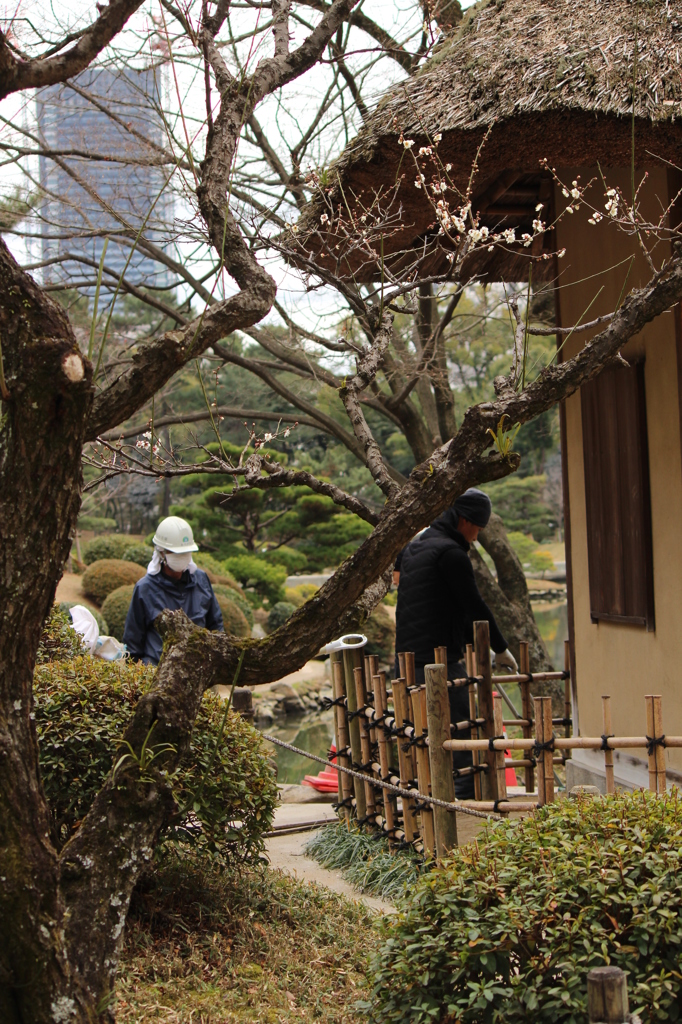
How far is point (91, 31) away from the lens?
3322 millimetres

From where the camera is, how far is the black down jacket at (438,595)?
4973 millimetres

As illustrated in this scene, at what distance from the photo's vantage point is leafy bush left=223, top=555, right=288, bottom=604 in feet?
67.8

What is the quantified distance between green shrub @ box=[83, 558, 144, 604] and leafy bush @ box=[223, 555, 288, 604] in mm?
2729

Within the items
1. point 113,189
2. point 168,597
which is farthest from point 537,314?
point 168,597

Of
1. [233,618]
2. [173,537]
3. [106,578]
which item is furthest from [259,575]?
[173,537]

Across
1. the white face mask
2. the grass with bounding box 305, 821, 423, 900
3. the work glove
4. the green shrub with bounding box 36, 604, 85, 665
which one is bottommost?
the grass with bounding box 305, 821, 423, 900

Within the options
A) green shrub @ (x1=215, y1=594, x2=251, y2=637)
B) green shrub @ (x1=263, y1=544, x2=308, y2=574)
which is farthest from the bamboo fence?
green shrub @ (x1=263, y1=544, x2=308, y2=574)

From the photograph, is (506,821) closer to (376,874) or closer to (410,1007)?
(410,1007)

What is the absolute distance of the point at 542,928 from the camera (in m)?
2.24

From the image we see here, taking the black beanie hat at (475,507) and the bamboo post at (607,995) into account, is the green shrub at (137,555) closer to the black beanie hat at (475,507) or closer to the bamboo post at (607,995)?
the black beanie hat at (475,507)

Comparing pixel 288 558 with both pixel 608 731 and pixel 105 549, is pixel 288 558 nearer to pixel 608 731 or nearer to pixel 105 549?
pixel 105 549

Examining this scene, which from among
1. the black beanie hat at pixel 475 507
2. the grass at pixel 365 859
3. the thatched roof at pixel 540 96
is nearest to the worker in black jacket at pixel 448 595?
the black beanie hat at pixel 475 507

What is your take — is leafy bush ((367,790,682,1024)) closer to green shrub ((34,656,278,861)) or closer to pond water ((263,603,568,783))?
green shrub ((34,656,278,861))

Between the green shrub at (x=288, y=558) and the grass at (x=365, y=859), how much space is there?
16.3 meters
